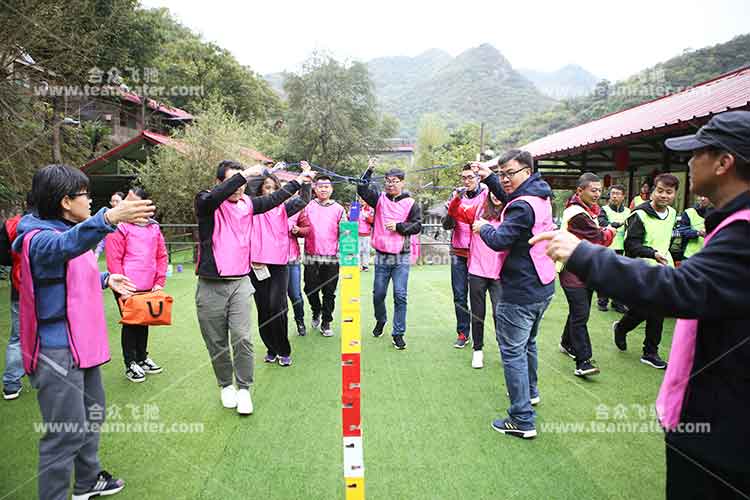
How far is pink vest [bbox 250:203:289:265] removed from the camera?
182 inches

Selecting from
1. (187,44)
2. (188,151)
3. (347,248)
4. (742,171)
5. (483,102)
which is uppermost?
(483,102)

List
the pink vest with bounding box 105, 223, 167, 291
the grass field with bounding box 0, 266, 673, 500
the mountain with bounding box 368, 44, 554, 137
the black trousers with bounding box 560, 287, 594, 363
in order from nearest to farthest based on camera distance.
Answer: the grass field with bounding box 0, 266, 673, 500, the pink vest with bounding box 105, 223, 167, 291, the black trousers with bounding box 560, 287, 594, 363, the mountain with bounding box 368, 44, 554, 137

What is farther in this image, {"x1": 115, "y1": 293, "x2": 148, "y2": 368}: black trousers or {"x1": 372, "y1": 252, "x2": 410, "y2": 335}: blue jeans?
{"x1": 372, "y1": 252, "x2": 410, "y2": 335}: blue jeans

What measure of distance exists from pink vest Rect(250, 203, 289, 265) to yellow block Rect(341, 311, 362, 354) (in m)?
2.71

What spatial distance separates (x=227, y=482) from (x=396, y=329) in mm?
2863

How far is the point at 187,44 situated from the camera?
113 feet

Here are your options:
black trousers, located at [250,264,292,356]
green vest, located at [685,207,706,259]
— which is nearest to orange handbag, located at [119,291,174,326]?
black trousers, located at [250,264,292,356]

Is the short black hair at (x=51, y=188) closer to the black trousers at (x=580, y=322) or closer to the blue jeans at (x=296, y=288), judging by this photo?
the blue jeans at (x=296, y=288)

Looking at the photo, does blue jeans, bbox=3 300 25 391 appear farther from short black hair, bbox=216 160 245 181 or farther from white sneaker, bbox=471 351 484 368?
white sneaker, bbox=471 351 484 368

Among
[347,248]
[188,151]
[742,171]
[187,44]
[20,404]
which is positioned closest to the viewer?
[742,171]

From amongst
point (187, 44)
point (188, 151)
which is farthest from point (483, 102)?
point (188, 151)

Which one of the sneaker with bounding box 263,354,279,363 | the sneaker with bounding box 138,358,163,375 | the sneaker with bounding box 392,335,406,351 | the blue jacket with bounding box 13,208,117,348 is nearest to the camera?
the blue jacket with bounding box 13,208,117,348

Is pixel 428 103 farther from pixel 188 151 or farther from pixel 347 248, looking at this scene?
pixel 347 248

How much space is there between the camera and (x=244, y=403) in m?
3.51
